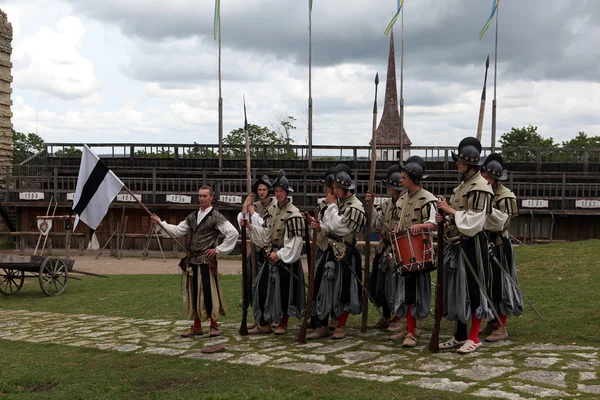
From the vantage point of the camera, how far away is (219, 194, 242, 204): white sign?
2277 centimetres

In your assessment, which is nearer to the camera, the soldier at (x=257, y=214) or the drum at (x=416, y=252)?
the drum at (x=416, y=252)

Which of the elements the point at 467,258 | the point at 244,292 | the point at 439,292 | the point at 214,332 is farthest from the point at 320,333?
the point at 467,258

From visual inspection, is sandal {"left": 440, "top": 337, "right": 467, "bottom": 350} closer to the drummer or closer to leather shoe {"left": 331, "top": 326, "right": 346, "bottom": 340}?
the drummer

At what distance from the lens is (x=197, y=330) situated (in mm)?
8000

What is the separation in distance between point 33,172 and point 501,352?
25855 mm

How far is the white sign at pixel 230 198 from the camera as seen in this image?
896 inches

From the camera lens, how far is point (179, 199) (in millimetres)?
23734

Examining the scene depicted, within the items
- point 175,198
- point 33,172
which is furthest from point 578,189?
point 33,172

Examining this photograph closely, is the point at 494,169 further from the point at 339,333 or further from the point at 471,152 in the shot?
the point at 339,333

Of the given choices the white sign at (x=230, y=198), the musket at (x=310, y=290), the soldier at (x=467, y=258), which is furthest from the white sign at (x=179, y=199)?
the soldier at (x=467, y=258)

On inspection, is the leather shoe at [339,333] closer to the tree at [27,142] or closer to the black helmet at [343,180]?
A: the black helmet at [343,180]

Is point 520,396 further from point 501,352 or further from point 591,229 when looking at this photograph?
point 591,229

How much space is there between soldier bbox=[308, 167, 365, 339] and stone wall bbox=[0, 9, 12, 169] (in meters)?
24.0

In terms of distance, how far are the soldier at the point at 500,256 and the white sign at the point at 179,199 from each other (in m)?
17.2
